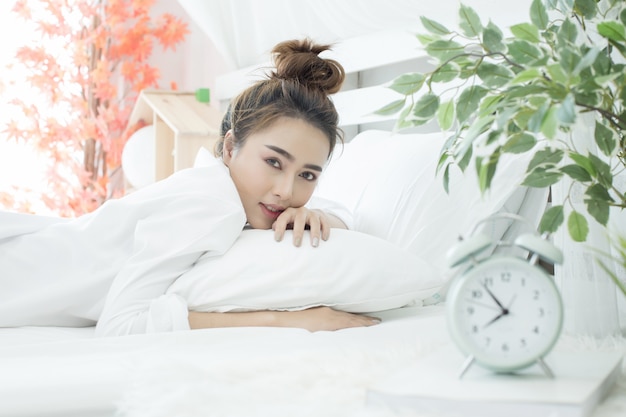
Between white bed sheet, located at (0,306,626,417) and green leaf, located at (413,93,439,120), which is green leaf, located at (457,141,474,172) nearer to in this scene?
green leaf, located at (413,93,439,120)

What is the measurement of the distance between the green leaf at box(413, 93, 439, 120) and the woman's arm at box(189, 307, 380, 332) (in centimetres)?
41

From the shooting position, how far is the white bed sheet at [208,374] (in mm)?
759

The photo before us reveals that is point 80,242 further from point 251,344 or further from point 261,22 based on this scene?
point 261,22

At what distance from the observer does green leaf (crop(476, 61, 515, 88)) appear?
3.15 ft

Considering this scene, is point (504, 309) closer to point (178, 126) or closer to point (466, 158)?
point (466, 158)

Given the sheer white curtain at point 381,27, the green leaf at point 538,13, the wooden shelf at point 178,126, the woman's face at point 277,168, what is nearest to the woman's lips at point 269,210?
the woman's face at point 277,168

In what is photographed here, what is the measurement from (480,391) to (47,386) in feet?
1.58

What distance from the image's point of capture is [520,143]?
3.21 feet

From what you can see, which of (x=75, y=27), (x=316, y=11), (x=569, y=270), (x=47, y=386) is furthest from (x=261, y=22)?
(x=47, y=386)

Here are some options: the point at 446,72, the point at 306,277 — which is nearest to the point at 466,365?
the point at 446,72

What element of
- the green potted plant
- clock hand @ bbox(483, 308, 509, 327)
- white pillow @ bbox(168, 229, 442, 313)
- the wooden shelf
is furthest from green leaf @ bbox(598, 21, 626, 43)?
the wooden shelf

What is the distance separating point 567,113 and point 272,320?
2.17 ft

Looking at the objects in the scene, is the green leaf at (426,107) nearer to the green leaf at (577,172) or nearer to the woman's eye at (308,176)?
the green leaf at (577,172)

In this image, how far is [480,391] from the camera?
2.31ft
